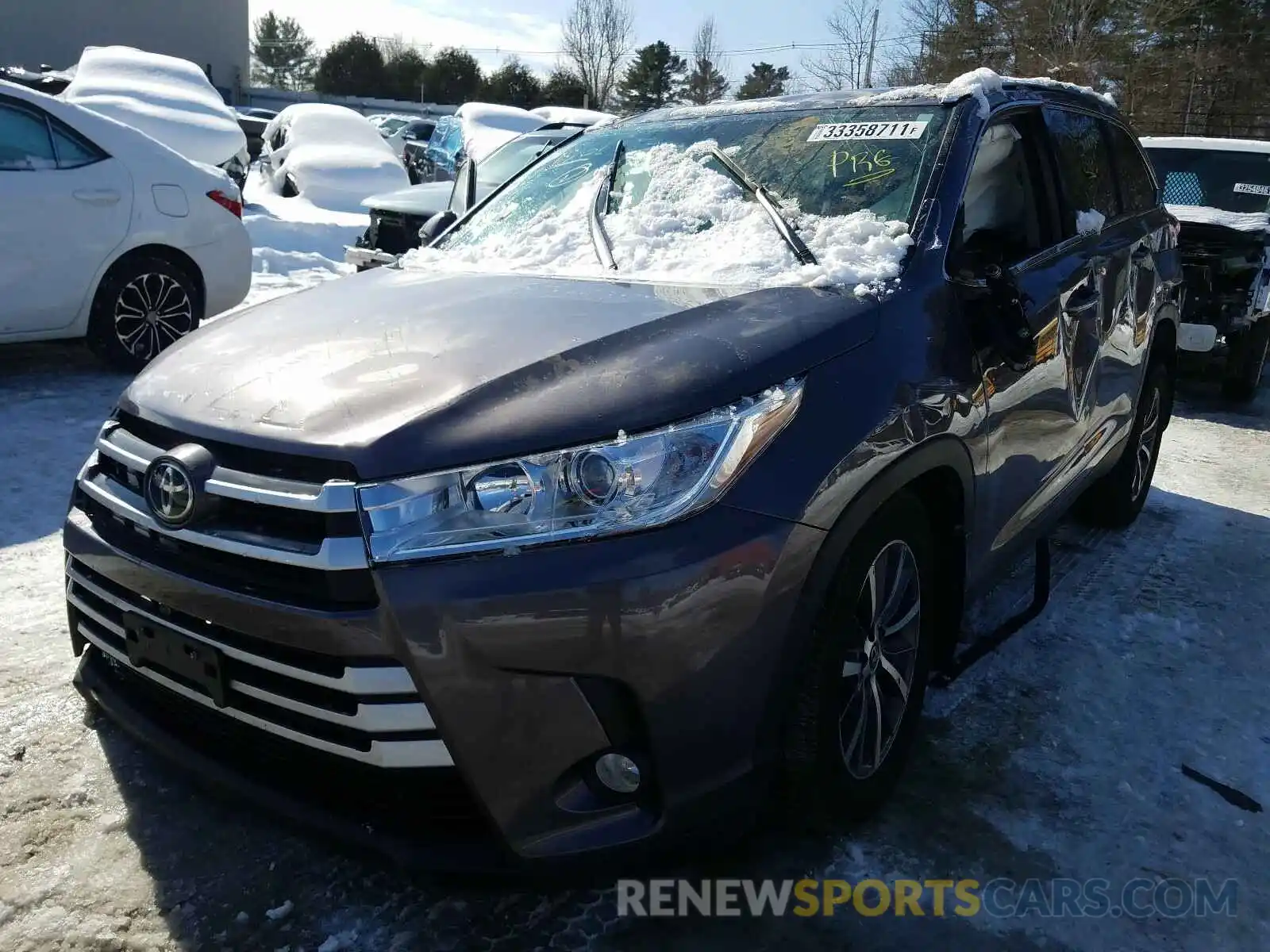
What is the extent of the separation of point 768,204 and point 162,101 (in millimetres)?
12936

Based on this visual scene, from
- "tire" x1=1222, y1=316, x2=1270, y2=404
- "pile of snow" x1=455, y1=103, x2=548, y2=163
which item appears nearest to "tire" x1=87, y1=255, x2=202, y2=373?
"tire" x1=1222, y1=316, x2=1270, y2=404

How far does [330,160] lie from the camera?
→ 15.1 meters

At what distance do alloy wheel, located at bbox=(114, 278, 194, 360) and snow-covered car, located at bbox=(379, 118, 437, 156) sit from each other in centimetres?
1863

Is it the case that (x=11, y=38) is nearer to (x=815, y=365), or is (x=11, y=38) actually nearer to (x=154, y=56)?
(x=154, y=56)

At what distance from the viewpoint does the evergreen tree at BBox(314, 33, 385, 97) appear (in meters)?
62.6

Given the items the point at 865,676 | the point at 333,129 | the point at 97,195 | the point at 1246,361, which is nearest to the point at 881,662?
the point at 865,676

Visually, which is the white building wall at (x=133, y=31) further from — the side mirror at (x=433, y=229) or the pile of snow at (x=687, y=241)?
the pile of snow at (x=687, y=241)

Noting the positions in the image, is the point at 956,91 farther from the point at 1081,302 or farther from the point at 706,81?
the point at 706,81

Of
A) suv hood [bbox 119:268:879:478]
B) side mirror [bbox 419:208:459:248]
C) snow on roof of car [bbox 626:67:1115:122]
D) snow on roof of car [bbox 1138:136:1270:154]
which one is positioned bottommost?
suv hood [bbox 119:268:879:478]

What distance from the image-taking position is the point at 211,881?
2.19 m

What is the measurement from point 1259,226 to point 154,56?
47.8 ft

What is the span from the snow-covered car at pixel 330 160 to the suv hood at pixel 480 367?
12.7 meters

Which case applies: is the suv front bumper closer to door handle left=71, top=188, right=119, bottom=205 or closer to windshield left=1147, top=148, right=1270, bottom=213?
door handle left=71, top=188, right=119, bottom=205

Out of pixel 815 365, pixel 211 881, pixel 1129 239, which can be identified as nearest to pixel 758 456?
pixel 815 365
